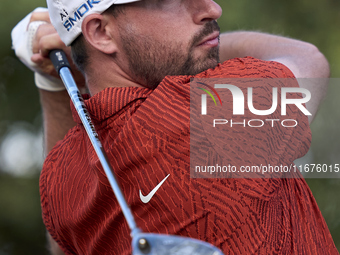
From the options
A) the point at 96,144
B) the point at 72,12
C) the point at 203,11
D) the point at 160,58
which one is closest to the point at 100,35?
the point at 72,12

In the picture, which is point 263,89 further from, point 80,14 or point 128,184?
point 80,14

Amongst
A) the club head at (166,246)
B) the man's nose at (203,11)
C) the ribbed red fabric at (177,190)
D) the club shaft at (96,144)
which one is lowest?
the ribbed red fabric at (177,190)

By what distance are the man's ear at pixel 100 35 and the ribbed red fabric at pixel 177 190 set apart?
226mm

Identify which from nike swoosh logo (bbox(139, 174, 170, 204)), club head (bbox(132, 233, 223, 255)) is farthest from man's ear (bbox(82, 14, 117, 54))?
club head (bbox(132, 233, 223, 255))

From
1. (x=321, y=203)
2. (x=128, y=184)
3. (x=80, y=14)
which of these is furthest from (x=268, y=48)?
(x=321, y=203)

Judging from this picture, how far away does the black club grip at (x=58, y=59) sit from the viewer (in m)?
1.77

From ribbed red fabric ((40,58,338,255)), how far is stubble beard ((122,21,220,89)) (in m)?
0.10

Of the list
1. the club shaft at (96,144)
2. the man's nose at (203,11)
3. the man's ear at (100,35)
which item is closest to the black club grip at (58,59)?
the club shaft at (96,144)

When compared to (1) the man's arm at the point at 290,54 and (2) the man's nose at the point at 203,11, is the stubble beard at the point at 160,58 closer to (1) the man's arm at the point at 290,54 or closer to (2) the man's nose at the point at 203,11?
(2) the man's nose at the point at 203,11

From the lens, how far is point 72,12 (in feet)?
4.96

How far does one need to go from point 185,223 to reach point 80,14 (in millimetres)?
756

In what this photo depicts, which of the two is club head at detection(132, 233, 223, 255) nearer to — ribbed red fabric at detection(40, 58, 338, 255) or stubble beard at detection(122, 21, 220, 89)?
ribbed red fabric at detection(40, 58, 338, 255)

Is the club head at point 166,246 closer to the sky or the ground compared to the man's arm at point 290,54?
closer to the sky

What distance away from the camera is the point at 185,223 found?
3.96 ft
